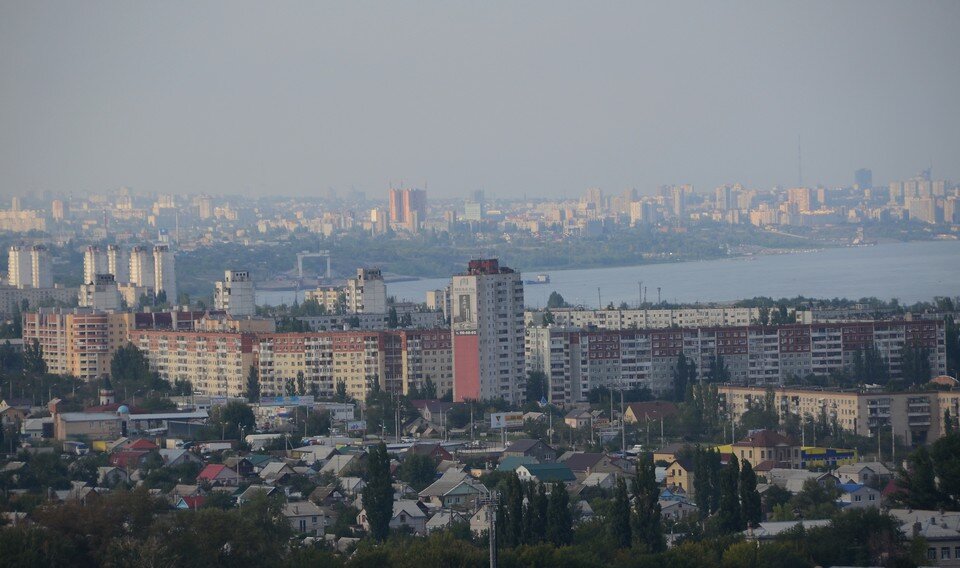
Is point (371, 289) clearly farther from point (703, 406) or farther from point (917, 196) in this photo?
point (917, 196)

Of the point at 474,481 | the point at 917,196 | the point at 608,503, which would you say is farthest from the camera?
the point at 917,196

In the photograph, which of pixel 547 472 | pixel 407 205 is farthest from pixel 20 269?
pixel 407 205

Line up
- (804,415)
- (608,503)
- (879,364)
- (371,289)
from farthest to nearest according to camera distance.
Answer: (371,289)
(879,364)
(804,415)
(608,503)

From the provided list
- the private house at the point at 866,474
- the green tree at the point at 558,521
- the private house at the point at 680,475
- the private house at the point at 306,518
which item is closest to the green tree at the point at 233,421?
the private house at the point at 680,475

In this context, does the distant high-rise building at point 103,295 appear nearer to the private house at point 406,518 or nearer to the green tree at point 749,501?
the private house at point 406,518

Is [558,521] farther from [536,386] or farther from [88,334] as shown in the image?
[88,334]

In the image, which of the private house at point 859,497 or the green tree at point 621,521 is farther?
the private house at point 859,497

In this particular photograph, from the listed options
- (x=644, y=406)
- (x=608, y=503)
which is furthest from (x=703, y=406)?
(x=608, y=503)
